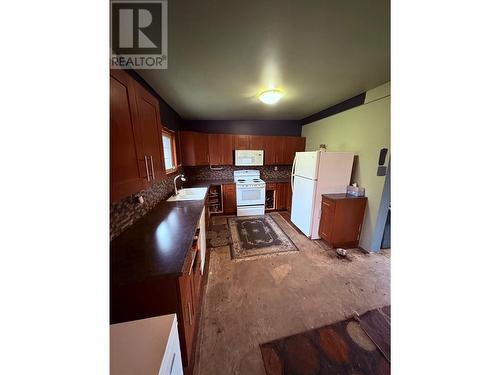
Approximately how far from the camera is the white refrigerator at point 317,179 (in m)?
2.75

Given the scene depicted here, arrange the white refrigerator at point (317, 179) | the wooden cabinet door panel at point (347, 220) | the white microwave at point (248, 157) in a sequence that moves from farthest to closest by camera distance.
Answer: the white microwave at point (248, 157), the white refrigerator at point (317, 179), the wooden cabinet door panel at point (347, 220)

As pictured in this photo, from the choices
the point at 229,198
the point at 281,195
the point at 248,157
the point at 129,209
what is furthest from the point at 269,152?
the point at 129,209

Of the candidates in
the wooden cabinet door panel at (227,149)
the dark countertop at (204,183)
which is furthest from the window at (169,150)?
the wooden cabinet door panel at (227,149)

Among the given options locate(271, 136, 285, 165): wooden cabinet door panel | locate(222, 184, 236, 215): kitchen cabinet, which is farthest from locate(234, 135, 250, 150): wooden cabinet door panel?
locate(222, 184, 236, 215): kitchen cabinet

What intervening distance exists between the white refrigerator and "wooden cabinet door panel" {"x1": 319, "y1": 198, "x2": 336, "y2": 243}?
0.27 ft

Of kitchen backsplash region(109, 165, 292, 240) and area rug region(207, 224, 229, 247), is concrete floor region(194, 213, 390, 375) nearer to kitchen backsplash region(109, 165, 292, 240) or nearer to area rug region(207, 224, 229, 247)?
area rug region(207, 224, 229, 247)

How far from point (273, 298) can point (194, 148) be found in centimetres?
327

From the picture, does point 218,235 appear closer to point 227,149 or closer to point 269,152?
point 227,149

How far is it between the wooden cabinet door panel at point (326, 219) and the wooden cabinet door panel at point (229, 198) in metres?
1.97

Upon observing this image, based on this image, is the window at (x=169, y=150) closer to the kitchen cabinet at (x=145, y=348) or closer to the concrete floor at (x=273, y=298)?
the concrete floor at (x=273, y=298)
